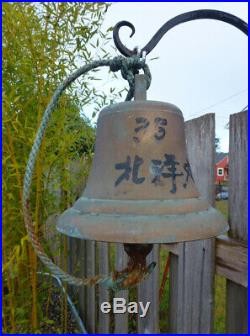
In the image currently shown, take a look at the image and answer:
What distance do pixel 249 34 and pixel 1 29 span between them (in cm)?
96

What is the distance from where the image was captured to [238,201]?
1.21 meters

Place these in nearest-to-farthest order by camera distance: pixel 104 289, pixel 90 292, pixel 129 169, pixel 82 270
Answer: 1. pixel 129 169
2. pixel 104 289
3. pixel 90 292
4. pixel 82 270

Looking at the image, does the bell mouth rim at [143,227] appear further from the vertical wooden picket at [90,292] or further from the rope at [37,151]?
the vertical wooden picket at [90,292]

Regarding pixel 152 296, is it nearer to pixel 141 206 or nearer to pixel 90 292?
pixel 90 292

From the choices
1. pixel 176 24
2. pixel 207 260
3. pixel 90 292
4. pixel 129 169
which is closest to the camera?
pixel 129 169

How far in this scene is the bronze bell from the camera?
748 millimetres

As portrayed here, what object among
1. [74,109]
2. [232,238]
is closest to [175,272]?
[232,238]

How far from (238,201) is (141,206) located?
1.89 ft

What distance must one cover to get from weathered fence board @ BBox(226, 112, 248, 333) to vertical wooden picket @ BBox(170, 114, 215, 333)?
0.32ft

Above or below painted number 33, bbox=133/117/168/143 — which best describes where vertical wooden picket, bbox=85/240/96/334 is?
below

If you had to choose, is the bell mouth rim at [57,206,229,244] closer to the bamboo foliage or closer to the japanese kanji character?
the japanese kanji character

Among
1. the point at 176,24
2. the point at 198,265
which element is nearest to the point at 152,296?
the point at 198,265

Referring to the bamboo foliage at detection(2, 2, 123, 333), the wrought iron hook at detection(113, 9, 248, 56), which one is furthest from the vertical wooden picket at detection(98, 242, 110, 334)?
the wrought iron hook at detection(113, 9, 248, 56)

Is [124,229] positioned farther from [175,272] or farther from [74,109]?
[74,109]
